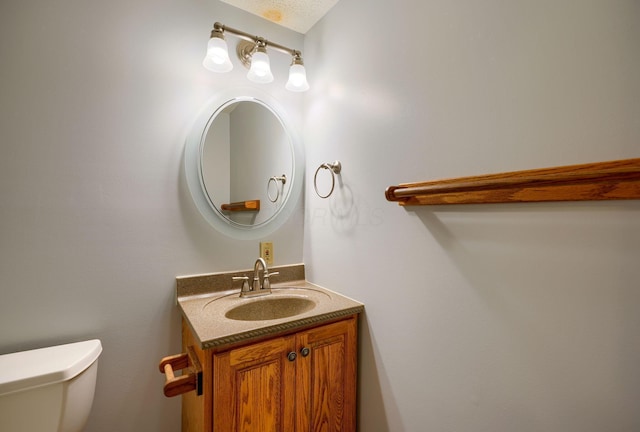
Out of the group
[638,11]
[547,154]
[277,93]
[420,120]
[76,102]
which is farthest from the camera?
[277,93]

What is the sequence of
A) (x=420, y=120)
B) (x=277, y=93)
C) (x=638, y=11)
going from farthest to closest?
(x=277, y=93) → (x=420, y=120) → (x=638, y=11)

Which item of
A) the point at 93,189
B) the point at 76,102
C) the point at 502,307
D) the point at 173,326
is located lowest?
the point at 173,326

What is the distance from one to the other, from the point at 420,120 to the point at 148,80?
3.83 feet

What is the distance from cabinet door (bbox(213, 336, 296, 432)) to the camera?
916mm

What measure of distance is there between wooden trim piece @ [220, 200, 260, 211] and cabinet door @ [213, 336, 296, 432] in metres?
0.69

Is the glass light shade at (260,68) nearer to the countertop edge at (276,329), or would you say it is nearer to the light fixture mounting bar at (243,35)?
the light fixture mounting bar at (243,35)

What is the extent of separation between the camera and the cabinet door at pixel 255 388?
0.92 meters

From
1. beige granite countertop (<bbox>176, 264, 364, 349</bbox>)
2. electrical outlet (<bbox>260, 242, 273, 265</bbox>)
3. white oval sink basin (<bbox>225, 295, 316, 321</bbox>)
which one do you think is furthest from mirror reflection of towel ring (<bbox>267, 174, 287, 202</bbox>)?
white oval sink basin (<bbox>225, 295, 316, 321</bbox>)

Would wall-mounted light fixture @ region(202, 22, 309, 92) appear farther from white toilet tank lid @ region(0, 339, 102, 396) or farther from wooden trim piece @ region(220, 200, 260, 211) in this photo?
white toilet tank lid @ region(0, 339, 102, 396)

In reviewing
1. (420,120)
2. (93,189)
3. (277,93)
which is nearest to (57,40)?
(93,189)

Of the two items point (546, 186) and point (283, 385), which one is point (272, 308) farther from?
point (546, 186)

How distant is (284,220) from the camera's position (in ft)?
5.18

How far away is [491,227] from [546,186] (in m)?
0.18

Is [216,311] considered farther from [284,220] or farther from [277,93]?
[277,93]
